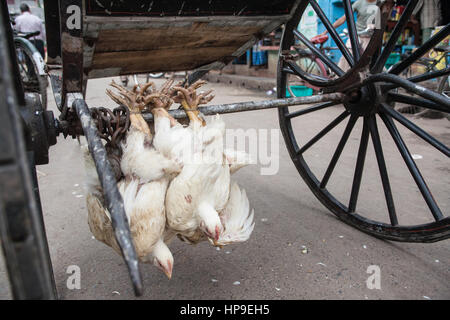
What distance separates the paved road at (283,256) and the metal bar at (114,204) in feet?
2.99

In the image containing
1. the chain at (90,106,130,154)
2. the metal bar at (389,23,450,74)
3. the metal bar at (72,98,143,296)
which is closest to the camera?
the metal bar at (72,98,143,296)

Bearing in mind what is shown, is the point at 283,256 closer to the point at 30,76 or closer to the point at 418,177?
the point at 418,177

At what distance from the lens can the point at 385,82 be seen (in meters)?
1.96

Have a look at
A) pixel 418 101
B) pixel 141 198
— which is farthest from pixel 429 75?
pixel 141 198

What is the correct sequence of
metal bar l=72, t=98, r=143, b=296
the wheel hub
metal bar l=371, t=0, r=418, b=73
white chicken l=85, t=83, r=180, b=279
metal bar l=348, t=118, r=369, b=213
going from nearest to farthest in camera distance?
metal bar l=72, t=98, r=143, b=296, white chicken l=85, t=83, r=180, b=279, metal bar l=371, t=0, r=418, b=73, the wheel hub, metal bar l=348, t=118, r=369, b=213

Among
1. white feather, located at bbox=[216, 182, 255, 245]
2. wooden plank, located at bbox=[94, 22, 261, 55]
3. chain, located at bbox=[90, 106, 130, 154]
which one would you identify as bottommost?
white feather, located at bbox=[216, 182, 255, 245]

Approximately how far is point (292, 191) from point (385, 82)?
1.34 meters

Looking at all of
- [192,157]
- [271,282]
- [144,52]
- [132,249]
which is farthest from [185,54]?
[132,249]

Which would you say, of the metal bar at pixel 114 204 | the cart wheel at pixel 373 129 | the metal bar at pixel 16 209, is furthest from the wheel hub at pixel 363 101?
the metal bar at pixel 16 209

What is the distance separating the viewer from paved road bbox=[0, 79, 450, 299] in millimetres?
1817

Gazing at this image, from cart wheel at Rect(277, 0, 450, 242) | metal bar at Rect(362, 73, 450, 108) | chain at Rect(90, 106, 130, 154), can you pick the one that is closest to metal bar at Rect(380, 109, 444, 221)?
cart wheel at Rect(277, 0, 450, 242)

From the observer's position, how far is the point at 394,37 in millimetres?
1978

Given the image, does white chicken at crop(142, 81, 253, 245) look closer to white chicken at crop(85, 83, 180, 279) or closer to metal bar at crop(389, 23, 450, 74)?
white chicken at crop(85, 83, 180, 279)

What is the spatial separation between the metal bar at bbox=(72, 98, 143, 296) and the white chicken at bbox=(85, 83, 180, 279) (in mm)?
228
